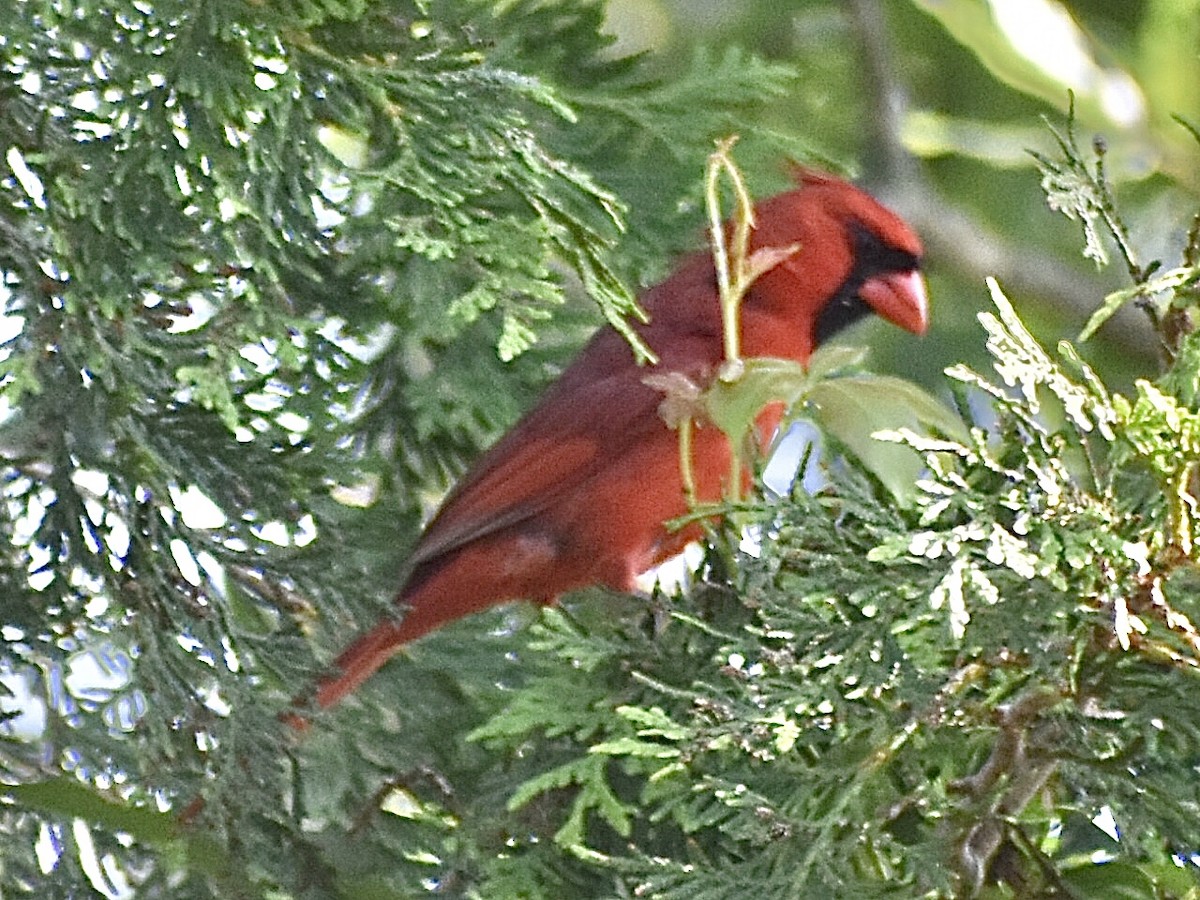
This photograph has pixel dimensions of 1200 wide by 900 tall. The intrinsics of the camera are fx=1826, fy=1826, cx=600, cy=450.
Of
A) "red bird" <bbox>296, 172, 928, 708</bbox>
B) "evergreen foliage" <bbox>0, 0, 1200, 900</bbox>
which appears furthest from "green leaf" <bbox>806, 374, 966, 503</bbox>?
"red bird" <bbox>296, 172, 928, 708</bbox>

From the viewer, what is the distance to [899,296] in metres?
1.86

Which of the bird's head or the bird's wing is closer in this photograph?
the bird's wing

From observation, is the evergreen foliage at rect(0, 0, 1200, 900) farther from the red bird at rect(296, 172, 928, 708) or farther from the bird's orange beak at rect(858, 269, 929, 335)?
the bird's orange beak at rect(858, 269, 929, 335)

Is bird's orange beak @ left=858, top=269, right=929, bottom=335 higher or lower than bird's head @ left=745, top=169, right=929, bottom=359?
lower

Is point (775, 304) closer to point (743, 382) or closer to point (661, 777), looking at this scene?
point (743, 382)

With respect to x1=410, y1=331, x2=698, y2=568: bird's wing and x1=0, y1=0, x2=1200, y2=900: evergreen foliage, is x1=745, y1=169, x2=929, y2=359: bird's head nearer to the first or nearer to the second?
x1=410, y1=331, x2=698, y2=568: bird's wing

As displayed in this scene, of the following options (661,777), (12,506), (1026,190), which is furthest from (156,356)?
(1026,190)

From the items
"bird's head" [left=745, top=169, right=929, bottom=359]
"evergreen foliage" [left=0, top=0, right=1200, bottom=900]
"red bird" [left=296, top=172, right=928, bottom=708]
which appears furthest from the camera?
"bird's head" [left=745, top=169, right=929, bottom=359]

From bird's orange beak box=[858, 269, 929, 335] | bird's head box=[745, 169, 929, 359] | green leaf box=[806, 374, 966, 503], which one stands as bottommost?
green leaf box=[806, 374, 966, 503]

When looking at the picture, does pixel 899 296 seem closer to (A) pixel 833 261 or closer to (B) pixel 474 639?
(A) pixel 833 261

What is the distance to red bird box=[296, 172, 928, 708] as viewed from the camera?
1.52 m

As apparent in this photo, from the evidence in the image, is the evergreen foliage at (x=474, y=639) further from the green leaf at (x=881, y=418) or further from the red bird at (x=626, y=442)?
the red bird at (x=626, y=442)

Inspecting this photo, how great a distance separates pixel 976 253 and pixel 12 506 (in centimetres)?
146

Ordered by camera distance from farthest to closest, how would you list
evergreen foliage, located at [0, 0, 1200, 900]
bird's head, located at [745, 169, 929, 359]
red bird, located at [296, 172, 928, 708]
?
bird's head, located at [745, 169, 929, 359]
red bird, located at [296, 172, 928, 708]
evergreen foliage, located at [0, 0, 1200, 900]
